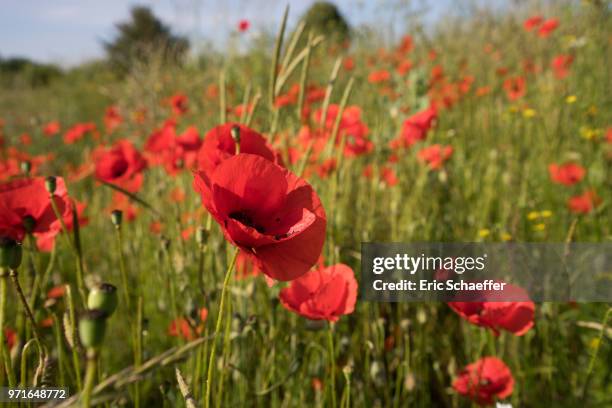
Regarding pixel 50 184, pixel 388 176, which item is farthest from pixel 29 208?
pixel 388 176

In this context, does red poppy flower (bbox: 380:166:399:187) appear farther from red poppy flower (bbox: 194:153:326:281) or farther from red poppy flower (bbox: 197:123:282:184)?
red poppy flower (bbox: 194:153:326:281)

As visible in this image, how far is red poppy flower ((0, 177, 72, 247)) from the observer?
77cm

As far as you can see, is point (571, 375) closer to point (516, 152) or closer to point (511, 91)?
point (516, 152)

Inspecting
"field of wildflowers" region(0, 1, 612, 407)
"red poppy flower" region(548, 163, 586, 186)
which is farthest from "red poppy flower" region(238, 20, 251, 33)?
"red poppy flower" region(548, 163, 586, 186)

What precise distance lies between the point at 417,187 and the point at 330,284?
1.00 m

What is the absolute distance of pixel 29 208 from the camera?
2.61 ft

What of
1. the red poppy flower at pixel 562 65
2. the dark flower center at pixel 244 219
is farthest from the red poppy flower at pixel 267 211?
the red poppy flower at pixel 562 65

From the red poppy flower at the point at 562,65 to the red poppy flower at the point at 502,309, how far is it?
7.36 ft

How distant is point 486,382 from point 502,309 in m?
0.19

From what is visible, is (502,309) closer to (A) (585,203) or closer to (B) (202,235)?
(B) (202,235)

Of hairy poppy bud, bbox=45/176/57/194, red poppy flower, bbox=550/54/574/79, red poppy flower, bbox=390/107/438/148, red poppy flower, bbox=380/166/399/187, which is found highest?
red poppy flower, bbox=550/54/574/79

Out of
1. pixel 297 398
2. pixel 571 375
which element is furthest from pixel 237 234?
pixel 571 375

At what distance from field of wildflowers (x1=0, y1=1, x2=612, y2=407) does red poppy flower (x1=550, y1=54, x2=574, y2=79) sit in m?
0.02

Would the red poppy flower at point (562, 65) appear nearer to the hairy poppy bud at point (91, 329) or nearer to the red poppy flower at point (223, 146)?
the red poppy flower at point (223, 146)
